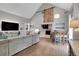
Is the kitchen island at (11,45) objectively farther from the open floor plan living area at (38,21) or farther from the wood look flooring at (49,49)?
the wood look flooring at (49,49)

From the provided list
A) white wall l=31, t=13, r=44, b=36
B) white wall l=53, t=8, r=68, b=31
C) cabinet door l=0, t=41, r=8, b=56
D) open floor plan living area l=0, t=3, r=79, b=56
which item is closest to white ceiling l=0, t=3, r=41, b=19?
open floor plan living area l=0, t=3, r=79, b=56

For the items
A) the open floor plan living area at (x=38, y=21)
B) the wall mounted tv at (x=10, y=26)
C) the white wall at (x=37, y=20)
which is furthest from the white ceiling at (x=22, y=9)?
the wall mounted tv at (x=10, y=26)

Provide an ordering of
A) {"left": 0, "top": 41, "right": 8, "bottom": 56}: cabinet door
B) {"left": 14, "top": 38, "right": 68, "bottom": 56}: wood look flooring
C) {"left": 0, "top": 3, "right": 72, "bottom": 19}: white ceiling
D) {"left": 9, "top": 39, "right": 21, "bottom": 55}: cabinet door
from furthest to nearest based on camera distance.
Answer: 1. {"left": 9, "top": 39, "right": 21, "bottom": 55}: cabinet door
2. {"left": 14, "top": 38, "right": 68, "bottom": 56}: wood look flooring
3. {"left": 0, "top": 41, "right": 8, "bottom": 56}: cabinet door
4. {"left": 0, "top": 3, "right": 72, "bottom": 19}: white ceiling

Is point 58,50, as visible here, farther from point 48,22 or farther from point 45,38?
point 48,22

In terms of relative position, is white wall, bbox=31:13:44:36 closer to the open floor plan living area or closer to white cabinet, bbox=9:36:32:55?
the open floor plan living area

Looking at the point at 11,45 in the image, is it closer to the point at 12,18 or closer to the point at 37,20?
the point at 12,18

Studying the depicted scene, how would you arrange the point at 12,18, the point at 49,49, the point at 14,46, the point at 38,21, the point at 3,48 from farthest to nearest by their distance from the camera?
the point at 14,46
the point at 49,49
the point at 3,48
the point at 38,21
the point at 12,18

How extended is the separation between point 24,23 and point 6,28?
46cm

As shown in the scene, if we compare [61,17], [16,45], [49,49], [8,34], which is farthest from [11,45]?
[61,17]

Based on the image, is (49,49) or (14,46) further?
(14,46)

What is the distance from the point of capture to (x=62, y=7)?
254cm

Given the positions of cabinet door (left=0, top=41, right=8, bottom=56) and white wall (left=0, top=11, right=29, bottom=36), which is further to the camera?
→ cabinet door (left=0, top=41, right=8, bottom=56)

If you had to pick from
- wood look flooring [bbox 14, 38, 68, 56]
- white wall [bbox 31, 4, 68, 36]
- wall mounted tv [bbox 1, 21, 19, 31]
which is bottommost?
wood look flooring [bbox 14, 38, 68, 56]

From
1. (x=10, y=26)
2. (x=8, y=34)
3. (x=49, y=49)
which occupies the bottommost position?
(x=49, y=49)
